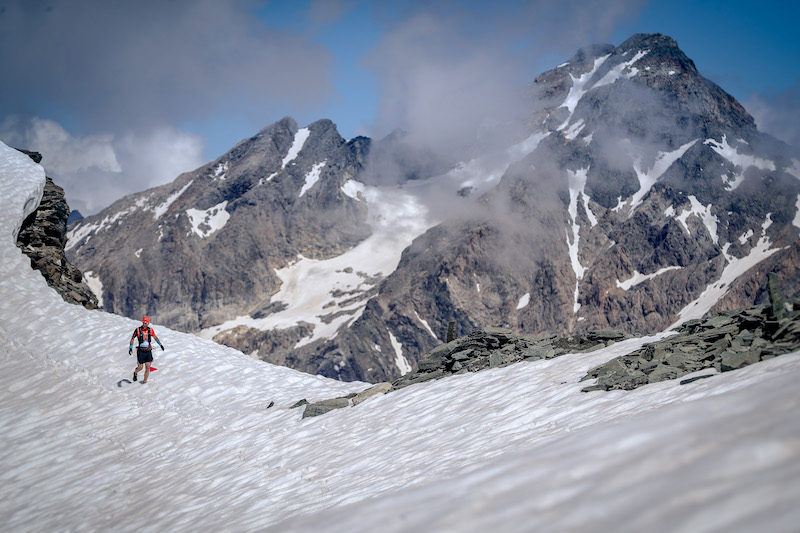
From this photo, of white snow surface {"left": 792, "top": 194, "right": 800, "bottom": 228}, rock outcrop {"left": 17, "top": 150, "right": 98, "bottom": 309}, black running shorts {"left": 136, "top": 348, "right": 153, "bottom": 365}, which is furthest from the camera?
white snow surface {"left": 792, "top": 194, "right": 800, "bottom": 228}

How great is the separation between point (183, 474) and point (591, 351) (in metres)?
9.46

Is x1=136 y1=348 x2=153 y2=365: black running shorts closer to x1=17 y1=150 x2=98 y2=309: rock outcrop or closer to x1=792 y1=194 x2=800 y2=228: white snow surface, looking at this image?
x1=17 y1=150 x2=98 y2=309: rock outcrop

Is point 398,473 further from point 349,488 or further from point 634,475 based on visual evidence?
point 634,475

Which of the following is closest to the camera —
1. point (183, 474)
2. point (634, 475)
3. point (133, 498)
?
point (634, 475)

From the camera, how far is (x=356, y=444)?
11.7 meters

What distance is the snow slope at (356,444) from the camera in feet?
11.9

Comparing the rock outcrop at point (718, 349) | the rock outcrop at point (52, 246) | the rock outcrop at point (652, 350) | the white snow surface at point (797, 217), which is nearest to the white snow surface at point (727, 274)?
the white snow surface at point (797, 217)

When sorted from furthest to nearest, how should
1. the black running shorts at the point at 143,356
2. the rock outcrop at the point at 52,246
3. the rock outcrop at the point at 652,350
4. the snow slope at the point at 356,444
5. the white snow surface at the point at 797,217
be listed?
the white snow surface at the point at 797,217 → the rock outcrop at the point at 52,246 → the black running shorts at the point at 143,356 → the rock outcrop at the point at 652,350 → the snow slope at the point at 356,444

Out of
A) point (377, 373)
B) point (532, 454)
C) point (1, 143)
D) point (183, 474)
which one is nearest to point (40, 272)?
point (1, 143)

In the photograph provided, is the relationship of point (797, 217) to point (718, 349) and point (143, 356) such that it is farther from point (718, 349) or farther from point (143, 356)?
point (143, 356)

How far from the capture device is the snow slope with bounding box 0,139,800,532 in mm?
3637

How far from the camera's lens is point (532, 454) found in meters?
5.14

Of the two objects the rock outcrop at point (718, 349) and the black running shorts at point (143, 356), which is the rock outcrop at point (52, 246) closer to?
the black running shorts at point (143, 356)

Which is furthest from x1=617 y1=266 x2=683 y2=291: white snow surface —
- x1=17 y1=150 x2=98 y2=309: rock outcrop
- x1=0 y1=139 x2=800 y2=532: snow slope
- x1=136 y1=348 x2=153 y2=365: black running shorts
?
x1=136 y1=348 x2=153 y2=365: black running shorts
